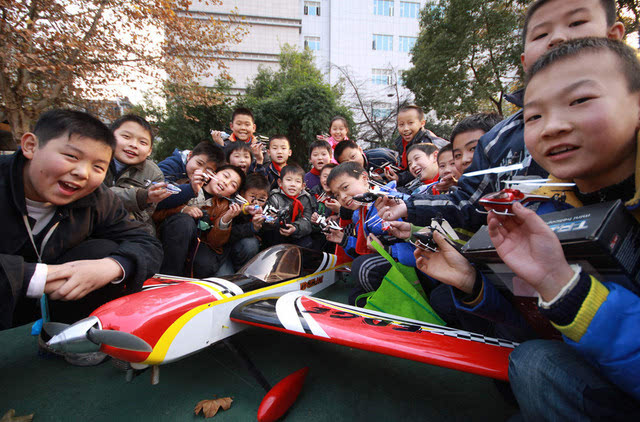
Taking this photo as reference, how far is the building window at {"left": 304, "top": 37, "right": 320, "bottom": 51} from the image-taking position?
2734 centimetres

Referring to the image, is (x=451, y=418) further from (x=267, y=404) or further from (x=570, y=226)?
(x=570, y=226)

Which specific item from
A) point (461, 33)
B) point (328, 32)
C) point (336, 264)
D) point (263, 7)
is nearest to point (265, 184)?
point (336, 264)

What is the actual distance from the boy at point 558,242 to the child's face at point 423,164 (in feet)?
8.89

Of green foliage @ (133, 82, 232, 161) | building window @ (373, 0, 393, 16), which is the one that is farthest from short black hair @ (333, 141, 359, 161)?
building window @ (373, 0, 393, 16)

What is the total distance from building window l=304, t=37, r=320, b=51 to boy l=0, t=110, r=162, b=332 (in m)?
29.6

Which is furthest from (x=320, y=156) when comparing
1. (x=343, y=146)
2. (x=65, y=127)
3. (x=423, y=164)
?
(x=65, y=127)

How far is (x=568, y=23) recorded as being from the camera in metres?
1.39

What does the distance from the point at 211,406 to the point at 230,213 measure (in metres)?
2.00

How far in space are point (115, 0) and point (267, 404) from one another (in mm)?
10592

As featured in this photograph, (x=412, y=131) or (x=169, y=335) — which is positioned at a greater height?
(x=412, y=131)

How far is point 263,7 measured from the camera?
27.2 meters

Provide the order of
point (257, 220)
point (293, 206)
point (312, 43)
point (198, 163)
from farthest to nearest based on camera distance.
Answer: point (312, 43)
point (293, 206)
point (198, 163)
point (257, 220)

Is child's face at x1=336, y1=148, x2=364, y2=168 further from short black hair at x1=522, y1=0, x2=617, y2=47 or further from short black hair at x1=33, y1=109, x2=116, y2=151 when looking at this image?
short black hair at x1=33, y1=109, x2=116, y2=151

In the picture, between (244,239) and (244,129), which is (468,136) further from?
(244,129)
